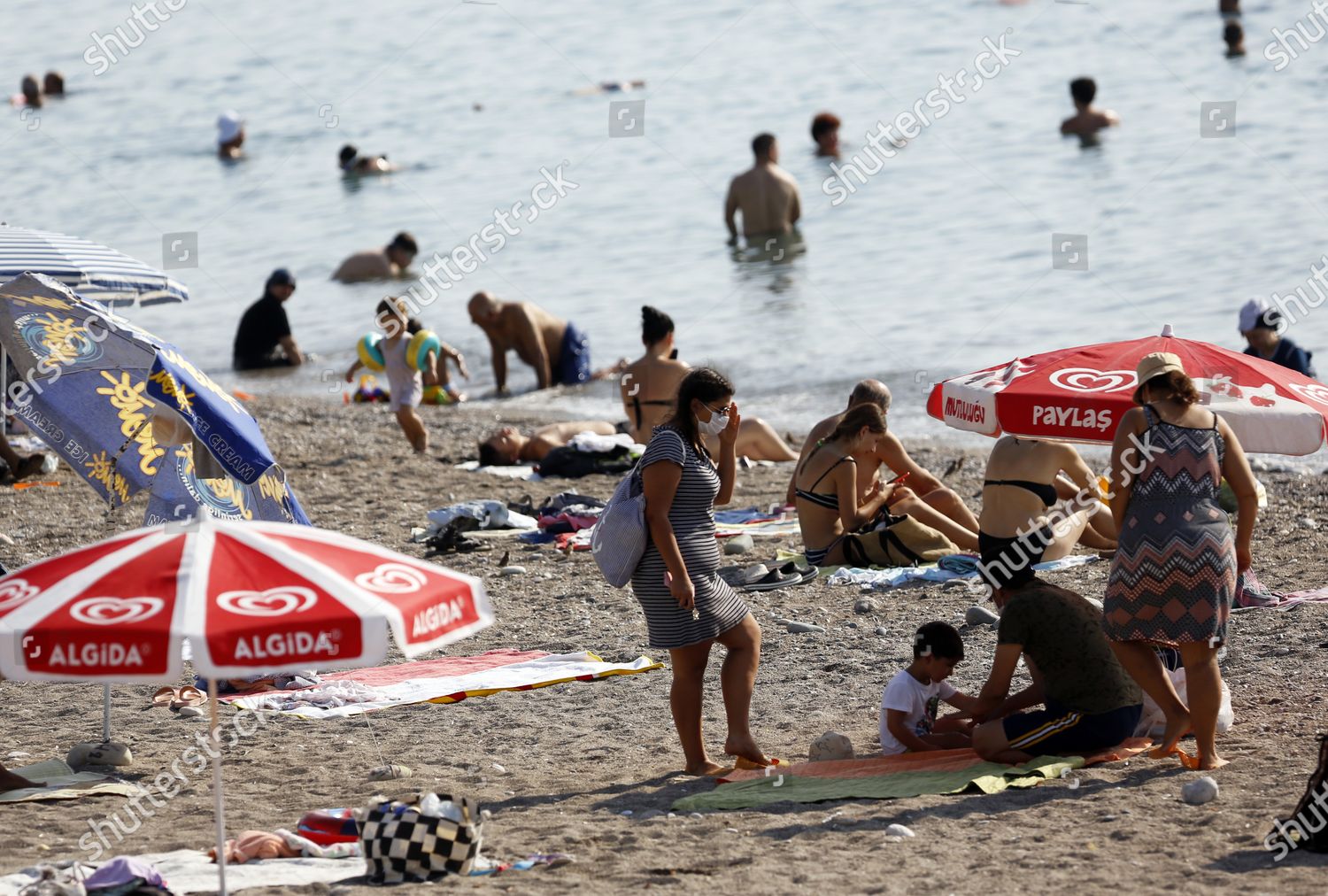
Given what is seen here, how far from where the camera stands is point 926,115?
27.0 meters

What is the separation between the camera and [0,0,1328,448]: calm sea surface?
16.5 m

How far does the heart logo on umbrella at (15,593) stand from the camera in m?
3.48

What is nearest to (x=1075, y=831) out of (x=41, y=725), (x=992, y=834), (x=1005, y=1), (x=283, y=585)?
(x=992, y=834)

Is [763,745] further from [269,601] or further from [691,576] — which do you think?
[269,601]

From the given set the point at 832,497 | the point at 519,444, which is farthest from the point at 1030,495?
the point at 519,444

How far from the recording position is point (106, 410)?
622 cm

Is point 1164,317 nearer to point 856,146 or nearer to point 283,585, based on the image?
point 856,146

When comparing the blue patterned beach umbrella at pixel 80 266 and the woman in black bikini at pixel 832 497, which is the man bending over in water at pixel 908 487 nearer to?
the woman in black bikini at pixel 832 497

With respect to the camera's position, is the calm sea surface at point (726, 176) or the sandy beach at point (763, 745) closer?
the sandy beach at point (763, 745)

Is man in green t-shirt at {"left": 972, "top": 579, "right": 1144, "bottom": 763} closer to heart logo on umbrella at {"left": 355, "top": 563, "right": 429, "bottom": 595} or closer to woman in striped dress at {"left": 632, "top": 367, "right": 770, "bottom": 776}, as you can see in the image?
woman in striped dress at {"left": 632, "top": 367, "right": 770, "bottom": 776}

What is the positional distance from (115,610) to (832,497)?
4921 millimetres

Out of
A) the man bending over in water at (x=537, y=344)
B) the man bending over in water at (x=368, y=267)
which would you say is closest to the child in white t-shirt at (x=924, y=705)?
the man bending over in water at (x=537, y=344)

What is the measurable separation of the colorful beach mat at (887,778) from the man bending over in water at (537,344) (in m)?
9.83

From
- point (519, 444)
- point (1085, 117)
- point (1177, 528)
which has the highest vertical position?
point (1085, 117)
